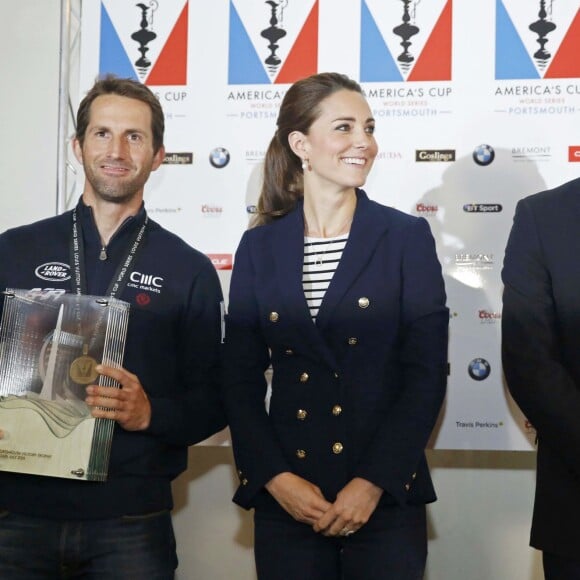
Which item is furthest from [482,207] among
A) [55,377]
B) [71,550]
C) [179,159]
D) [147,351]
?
[71,550]

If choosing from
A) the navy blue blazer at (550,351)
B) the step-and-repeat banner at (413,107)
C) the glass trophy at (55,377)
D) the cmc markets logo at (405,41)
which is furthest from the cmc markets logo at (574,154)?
the glass trophy at (55,377)

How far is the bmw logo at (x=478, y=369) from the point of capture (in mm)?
3357

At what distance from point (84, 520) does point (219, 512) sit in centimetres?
141

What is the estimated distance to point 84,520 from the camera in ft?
8.10

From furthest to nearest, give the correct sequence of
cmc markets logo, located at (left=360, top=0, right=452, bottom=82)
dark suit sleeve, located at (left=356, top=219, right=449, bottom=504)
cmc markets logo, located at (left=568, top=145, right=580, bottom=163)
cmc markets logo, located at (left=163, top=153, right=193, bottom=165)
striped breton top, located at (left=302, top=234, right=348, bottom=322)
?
cmc markets logo, located at (left=163, top=153, right=193, bottom=165) < cmc markets logo, located at (left=360, top=0, right=452, bottom=82) < cmc markets logo, located at (left=568, top=145, right=580, bottom=163) < striped breton top, located at (left=302, top=234, right=348, bottom=322) < dark suit sleeve, located at (left=356, top=219, right=449, bottom=504)

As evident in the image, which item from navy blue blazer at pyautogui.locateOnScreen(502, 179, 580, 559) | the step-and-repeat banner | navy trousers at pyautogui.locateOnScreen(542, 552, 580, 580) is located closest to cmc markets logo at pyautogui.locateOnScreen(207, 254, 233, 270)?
the step-and-repeat banner

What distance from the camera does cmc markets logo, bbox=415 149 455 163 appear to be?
342cm

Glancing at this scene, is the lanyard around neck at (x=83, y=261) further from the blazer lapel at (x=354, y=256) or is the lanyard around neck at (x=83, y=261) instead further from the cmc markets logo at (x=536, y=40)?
the cmc markets logo at (x=536, y=40)

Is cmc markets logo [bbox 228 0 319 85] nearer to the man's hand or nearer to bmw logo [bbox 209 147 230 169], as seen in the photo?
bmw logo [bbox 209 147 230 169]

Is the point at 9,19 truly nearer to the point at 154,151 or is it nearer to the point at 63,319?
the point at 154,151

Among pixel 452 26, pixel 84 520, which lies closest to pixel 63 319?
pixel 84 520

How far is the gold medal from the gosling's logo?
0.31 metres

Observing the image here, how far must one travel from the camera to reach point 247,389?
263 centimetres

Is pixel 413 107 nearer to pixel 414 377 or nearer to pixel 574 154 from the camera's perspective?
pixel 574 154
